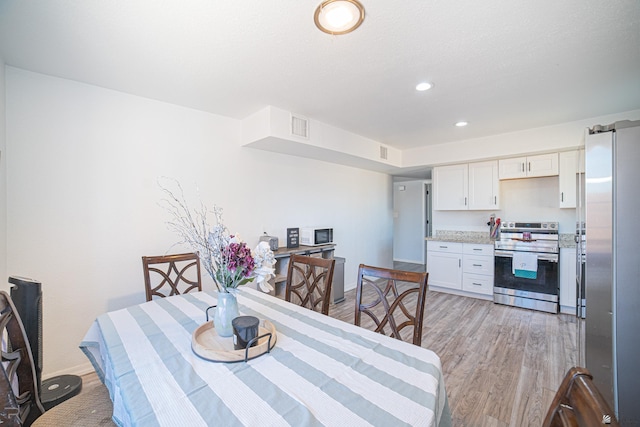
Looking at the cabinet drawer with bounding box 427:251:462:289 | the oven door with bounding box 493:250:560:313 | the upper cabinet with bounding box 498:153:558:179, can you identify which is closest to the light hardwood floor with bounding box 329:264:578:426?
the oven door with bounding box 493:250:560:313

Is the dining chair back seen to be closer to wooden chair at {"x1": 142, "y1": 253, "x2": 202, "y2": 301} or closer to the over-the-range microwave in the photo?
wooden chair at {"x1": 142, "y1": 253, "x2": 202, "y2": 301}

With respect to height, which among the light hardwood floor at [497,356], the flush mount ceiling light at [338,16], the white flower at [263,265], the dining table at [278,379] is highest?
the flush mount ceiling light at [338,16]

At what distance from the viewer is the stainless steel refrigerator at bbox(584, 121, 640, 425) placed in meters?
1.49

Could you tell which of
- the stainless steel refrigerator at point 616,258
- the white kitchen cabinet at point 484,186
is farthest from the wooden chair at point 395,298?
the white kitchen cabinet at point 484,186

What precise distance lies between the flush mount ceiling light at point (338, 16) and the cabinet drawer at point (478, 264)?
146 inches

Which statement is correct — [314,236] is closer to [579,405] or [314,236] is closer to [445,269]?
[445,269]

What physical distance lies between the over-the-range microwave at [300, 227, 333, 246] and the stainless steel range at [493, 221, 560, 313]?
2.41 m

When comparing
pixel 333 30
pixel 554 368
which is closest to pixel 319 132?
pixel 333 30

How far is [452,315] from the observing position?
Answer: 3.46 m

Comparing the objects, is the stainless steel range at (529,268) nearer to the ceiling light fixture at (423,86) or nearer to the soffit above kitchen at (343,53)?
the soffit above kitchen at (343,53)

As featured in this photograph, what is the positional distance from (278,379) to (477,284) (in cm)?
402

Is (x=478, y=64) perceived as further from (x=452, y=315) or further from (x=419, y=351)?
(x=452, y=315)

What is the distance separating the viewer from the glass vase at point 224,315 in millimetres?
1248

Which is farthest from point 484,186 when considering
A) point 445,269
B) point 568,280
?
point 568,280
